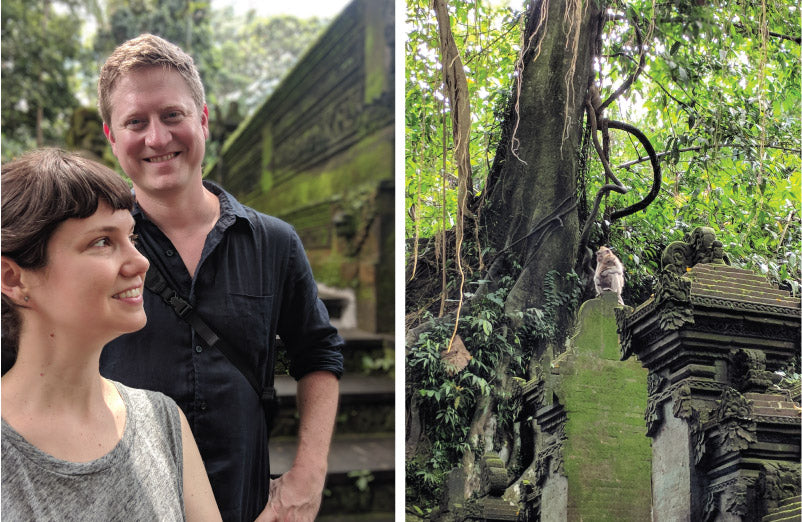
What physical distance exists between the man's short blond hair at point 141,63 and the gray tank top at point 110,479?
75 cm

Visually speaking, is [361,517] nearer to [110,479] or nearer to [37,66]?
[110,479]

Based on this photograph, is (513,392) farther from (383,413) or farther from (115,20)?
(115,20)

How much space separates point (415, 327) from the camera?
276 cm

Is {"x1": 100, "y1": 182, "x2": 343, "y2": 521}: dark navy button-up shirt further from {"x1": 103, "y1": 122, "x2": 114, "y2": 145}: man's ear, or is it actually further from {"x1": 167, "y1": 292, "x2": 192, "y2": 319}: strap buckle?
{"x1": 103, "y1": 122, "x2": 114, "y2": 145}: man's ear

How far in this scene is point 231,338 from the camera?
2.12 m

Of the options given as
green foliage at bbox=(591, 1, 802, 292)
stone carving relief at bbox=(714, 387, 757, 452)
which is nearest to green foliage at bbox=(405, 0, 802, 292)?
green foliage at bbox=(591, 1, 802, 292)

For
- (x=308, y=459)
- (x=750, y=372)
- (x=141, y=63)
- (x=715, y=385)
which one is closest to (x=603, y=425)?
(x=715, y=385)

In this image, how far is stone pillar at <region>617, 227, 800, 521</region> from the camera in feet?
8.58

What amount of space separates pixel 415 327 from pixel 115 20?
1.32 metres

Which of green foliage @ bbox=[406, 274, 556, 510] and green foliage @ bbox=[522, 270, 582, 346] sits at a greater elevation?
green foliage @ bbox=[522, 270, 582, 346]

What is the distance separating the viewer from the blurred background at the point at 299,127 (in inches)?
88.9

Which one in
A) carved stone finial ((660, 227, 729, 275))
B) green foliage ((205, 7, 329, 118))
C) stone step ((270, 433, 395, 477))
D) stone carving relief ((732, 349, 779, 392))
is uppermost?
green foliage ((205, 7, 329, 118))

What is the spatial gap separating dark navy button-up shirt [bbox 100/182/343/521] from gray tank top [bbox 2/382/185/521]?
145 mm

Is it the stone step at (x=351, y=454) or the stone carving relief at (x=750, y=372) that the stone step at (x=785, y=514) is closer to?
the stone carving relief at (x=750, y=372)
